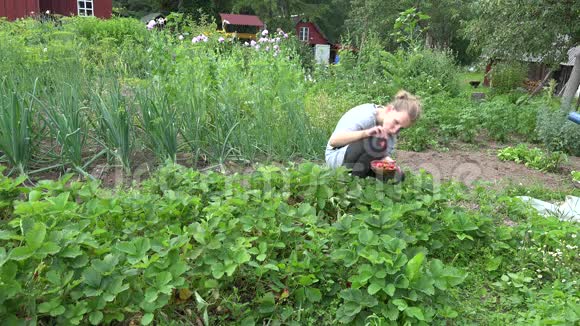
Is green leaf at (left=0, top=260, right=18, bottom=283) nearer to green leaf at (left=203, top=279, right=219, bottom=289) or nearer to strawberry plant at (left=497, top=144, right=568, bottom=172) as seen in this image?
green leaf at (left=203, top=279, right=219, bottom=289)

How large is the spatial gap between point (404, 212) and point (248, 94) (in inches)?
102

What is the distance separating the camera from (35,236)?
1.67 m

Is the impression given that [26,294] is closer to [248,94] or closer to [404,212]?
[404,212]

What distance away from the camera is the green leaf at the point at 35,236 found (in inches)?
64.9

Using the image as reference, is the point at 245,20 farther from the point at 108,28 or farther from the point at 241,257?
the point at 241,257

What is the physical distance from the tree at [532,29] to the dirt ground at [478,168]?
10.3 ft

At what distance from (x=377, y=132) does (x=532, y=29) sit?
269 inches

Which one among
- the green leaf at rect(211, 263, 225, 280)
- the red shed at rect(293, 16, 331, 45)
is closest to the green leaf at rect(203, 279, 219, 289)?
the green leaf at rect(211, 263, 225, 280)

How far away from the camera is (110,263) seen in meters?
1.75

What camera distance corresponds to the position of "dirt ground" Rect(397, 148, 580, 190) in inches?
178

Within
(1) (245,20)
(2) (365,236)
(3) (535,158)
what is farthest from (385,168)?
(1) (245,20)

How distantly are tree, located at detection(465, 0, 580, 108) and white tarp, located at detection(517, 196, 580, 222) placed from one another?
14.5ft

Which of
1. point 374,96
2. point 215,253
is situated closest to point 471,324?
point 215,253

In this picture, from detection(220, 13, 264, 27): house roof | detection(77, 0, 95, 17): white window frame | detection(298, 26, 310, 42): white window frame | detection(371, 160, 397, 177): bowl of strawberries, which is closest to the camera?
detection(371, 160, 397, 177): bowl of strawberries
